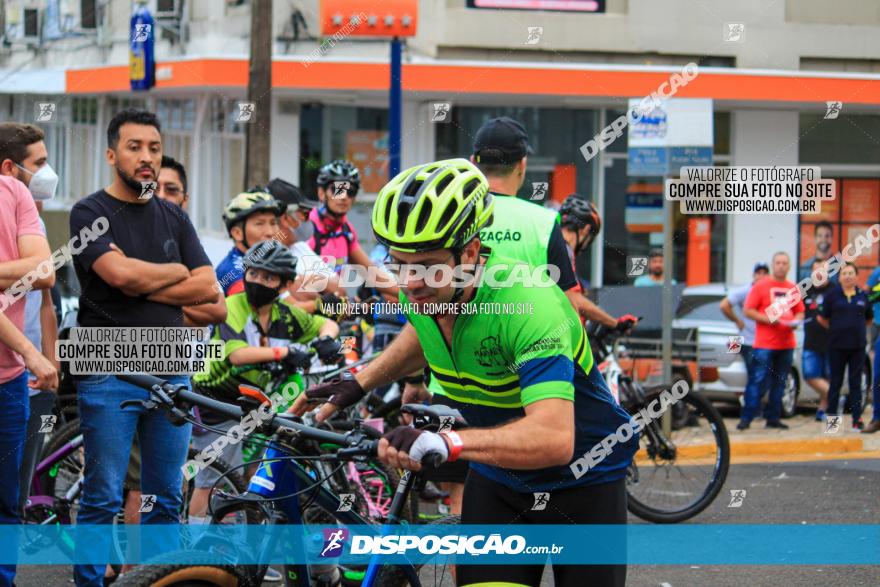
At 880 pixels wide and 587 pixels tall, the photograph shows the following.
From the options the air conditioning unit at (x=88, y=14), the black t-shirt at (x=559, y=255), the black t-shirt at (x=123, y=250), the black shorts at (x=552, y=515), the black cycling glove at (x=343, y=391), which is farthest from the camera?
the air conditioning unit at (x=88, y=14)

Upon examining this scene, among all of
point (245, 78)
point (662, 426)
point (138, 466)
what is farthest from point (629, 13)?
point (138, 466)

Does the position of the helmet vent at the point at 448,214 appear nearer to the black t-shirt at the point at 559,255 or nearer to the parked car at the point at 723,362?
the black t-shirt at the point at 559,255

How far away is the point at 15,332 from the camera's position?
5832 millimetres

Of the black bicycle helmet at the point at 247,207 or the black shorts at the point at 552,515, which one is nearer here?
the black shorts at the point at 552,515

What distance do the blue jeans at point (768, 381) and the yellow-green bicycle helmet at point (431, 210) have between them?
35.2ft

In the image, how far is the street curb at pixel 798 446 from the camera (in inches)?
501

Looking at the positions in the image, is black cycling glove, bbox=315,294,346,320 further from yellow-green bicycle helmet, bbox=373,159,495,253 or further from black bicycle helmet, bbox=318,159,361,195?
yellow-green bicycle helmet, bbox=373,159,495,253

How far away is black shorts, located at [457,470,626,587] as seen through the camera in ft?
13.0

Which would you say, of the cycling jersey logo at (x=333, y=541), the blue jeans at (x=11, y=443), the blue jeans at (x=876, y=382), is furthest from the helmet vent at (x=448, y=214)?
the blue jeans at (x=876, y=382)

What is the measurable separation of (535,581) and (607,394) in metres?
0.59

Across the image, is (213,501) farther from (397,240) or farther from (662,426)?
(662,426)

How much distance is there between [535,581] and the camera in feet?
13.2

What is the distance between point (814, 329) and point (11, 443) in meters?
10.6

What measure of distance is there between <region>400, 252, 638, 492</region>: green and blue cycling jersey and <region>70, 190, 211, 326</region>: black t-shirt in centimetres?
242
